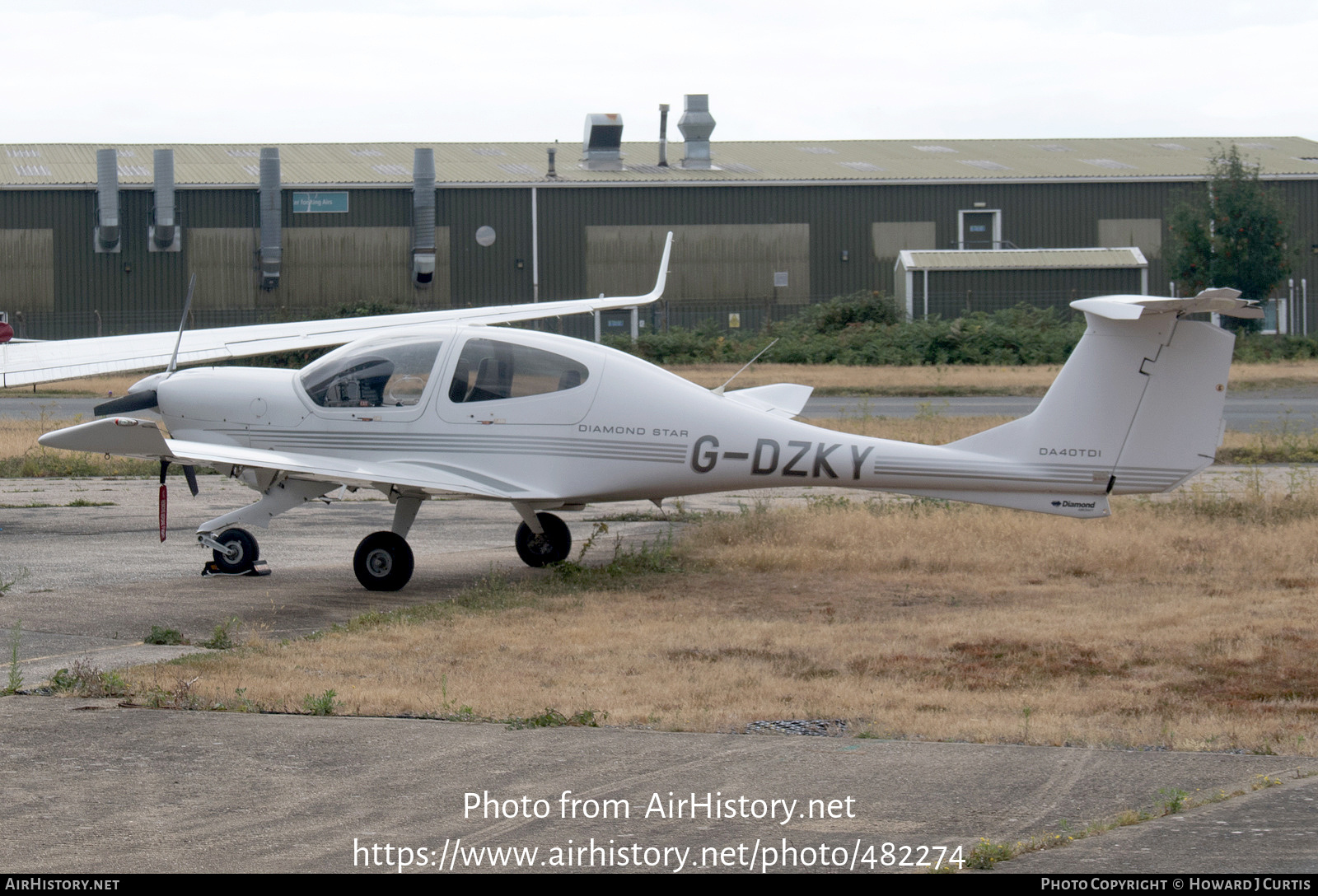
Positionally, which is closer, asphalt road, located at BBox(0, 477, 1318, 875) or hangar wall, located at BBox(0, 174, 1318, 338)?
asphalt road, located at BBox(0, 477, 1318, 875)

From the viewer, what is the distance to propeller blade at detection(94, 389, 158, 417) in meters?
12.5

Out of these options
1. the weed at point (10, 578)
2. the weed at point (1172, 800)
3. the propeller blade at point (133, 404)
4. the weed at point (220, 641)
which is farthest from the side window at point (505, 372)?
the weed at point (1172, 800)

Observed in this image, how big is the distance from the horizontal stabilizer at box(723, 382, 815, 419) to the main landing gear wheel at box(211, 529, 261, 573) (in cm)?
464

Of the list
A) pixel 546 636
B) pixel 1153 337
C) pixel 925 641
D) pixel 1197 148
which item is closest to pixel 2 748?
pixel 546 636

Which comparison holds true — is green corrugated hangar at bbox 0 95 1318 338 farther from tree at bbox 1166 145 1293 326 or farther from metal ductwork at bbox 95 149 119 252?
tree at bbox 1166 145 1293 326

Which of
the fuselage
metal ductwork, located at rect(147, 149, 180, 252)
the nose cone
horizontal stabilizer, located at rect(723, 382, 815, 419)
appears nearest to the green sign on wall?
metal ductwork, located at rect(147, 149, 180, 252)

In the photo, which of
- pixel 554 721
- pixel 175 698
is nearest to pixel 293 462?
pixel 175 698

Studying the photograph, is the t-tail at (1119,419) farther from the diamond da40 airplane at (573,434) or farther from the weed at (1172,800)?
the weed at (1172,800)

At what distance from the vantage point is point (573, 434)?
11.7 m

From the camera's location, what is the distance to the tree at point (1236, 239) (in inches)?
1672

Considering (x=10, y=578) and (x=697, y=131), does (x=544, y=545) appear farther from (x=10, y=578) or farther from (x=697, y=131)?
(x=697, y=131)

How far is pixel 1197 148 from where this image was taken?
185 ft

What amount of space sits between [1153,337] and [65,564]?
9.97 meters

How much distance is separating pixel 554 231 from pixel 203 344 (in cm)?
3056
